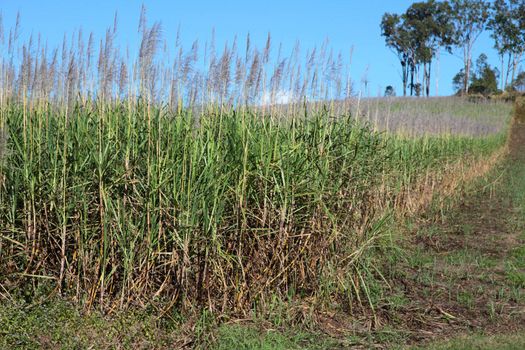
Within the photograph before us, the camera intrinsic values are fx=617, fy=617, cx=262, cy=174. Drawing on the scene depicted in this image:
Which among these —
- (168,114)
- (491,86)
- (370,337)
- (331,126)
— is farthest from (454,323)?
(491,86)

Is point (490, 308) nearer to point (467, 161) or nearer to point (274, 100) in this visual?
point (274, 100)

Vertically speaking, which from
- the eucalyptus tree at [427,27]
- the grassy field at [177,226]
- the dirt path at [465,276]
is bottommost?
the dirt path at [465,276]

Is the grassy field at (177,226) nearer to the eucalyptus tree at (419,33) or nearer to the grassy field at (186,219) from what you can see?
the grassy field at (186,219)

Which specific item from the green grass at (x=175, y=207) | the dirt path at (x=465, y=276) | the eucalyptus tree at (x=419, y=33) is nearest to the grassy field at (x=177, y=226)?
the green grass at (x=175, y=207)

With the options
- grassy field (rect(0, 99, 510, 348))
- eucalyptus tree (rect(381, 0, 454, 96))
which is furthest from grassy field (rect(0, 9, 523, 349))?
eucalyptus tree (rect(381, 0, 454, 96))

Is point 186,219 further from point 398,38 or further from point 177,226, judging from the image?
point 398,38

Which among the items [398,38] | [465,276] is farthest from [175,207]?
[398,38]

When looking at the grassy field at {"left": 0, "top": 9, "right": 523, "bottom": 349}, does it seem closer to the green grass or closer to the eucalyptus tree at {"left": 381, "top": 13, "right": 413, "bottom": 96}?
the green grass

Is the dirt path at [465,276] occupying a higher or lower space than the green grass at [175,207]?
lower

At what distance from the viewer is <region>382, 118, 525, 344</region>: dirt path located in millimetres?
5469

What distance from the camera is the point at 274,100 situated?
579cm

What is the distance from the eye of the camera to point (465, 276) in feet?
22.8

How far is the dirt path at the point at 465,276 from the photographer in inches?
215

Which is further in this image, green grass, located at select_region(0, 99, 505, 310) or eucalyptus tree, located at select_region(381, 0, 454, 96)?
eucalyptus tree, located at select_region(381, 0, 454, 96)
